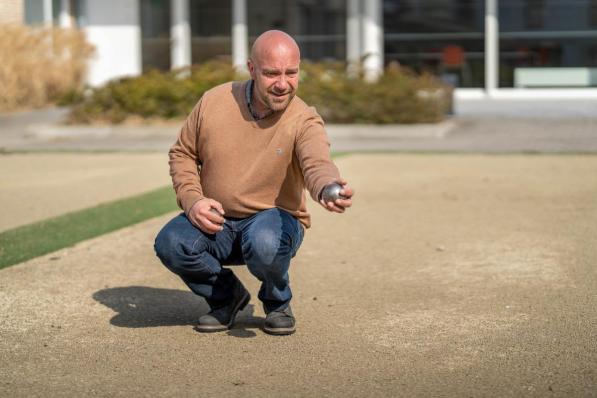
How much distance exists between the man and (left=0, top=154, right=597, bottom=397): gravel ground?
1.28 feet

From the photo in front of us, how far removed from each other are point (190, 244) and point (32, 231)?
3.73m

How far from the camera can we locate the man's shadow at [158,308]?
5.80 meters

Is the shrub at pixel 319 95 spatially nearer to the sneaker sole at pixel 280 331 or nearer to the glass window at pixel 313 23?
the glass window at pixel 313 23

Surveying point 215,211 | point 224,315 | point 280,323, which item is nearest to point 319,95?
point 224,315

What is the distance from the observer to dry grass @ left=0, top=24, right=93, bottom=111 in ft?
71.8

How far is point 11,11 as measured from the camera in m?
23.9

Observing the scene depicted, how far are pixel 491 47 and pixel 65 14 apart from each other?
934 centimetres

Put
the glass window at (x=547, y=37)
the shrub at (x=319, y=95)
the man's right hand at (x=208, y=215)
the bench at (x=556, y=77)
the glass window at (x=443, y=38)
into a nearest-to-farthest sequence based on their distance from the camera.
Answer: the man's right hand at (x=208, y=215) < the shrub at (x=319, y=95) < the glass window at (x=547, y=37) < the bench at (x=556, y=77) < the glass window at (x=443, y=38)

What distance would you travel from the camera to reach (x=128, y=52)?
80.0ft

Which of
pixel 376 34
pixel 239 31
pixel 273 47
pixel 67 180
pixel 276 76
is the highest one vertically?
pixel 239 31

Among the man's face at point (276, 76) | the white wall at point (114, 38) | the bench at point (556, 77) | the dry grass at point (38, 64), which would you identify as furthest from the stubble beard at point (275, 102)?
the white wall at point (114, 38)

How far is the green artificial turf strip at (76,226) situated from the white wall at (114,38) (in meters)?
13.9

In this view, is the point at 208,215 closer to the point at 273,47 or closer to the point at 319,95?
the point at 273,47

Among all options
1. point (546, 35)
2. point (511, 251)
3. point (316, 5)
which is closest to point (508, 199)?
point (511, 251)
